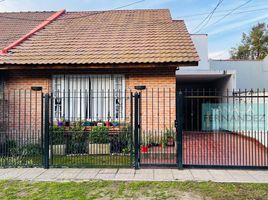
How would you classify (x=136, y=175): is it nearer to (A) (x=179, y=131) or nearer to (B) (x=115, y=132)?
(A) (x=179, y=131)

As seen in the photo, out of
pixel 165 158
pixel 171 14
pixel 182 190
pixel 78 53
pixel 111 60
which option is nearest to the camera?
pixel 182 190

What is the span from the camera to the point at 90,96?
9648 millimetres

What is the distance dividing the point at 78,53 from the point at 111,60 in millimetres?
1399

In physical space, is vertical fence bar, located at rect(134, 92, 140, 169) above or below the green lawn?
above

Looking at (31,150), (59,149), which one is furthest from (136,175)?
(31,150)

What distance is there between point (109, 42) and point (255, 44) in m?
30.2

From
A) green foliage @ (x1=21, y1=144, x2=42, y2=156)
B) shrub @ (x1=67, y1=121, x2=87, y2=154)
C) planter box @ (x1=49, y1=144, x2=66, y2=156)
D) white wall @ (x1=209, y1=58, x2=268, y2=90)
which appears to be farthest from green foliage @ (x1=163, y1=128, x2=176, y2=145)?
white wall @ (x1=209, y1=58, x2=268, y2=90)

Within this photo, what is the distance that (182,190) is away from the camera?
5469mm

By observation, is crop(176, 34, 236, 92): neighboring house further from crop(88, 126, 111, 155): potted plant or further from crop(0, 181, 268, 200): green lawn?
crop(0, 181, 268, 200): green lawn

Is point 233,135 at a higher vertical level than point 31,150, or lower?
higher

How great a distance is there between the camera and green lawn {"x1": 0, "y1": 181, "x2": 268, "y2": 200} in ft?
16.9

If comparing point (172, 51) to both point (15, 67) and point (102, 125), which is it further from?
point (15, 67)

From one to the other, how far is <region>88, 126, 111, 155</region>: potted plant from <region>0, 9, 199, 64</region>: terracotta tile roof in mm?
2209

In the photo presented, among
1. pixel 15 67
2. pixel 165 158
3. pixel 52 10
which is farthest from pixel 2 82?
pixel 52 10
